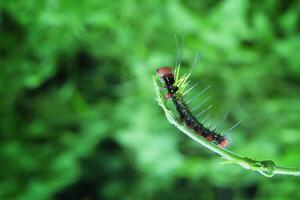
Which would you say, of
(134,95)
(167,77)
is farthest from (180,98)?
(134,95)


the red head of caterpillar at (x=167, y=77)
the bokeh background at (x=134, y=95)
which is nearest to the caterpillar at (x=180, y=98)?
the red head of caterpillar at (x=167, y=77)

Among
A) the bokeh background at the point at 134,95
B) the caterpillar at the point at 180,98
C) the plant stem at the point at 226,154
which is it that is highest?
the bokeh background at the point at 134,95

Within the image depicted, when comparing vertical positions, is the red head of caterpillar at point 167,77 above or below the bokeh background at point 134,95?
below

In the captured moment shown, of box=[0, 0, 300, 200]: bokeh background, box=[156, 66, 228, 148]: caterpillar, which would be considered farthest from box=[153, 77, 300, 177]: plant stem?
box=[0, 0, 300, 200]: bokeh background

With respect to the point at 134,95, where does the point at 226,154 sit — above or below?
below

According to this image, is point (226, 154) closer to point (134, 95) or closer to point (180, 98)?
point (180, 98)

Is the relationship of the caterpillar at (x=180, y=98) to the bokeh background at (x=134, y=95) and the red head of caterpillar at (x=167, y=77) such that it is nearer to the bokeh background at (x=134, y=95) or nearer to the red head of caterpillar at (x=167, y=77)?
the red head of caterpillar at (x=167, y=77)
